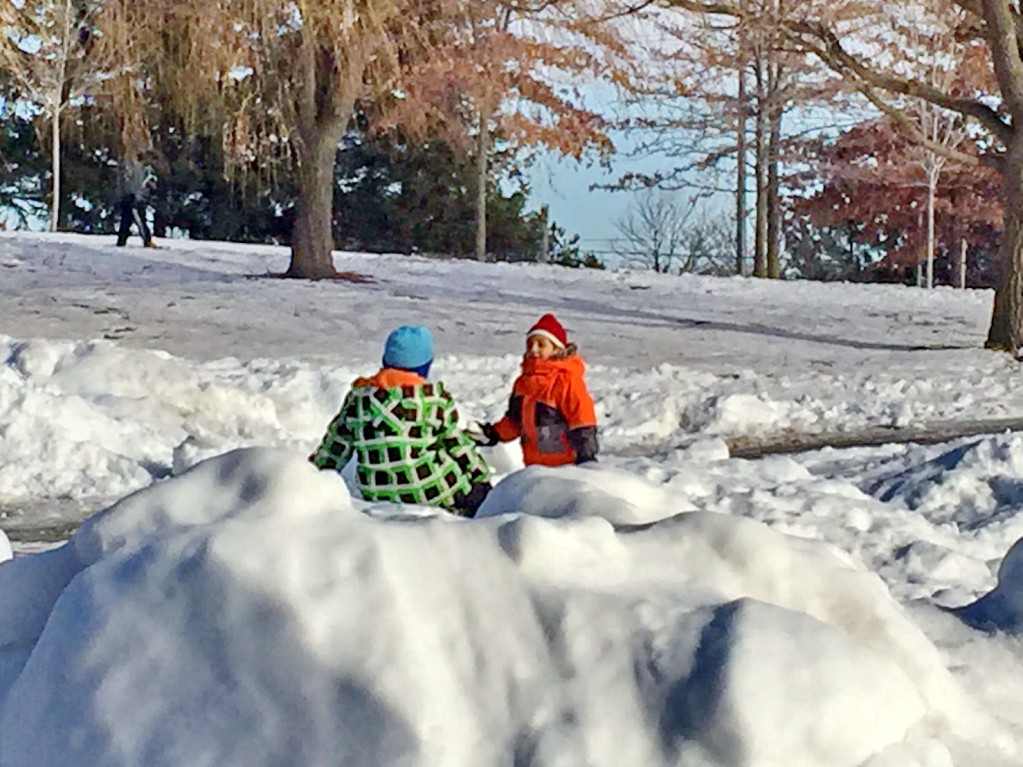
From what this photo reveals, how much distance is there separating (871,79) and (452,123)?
30.7 feet

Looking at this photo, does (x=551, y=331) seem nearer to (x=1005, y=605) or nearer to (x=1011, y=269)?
(x=1005, y=605)

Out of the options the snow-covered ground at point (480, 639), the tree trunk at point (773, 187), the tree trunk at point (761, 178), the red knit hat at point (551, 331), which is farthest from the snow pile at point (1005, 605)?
the tree trunk at point (773, 187)

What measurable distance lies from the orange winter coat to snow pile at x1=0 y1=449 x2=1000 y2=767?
3.57m

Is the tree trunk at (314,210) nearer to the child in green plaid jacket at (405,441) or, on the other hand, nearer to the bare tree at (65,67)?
the bare tree at (65,67)

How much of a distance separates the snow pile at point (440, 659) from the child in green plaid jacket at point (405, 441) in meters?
2.31

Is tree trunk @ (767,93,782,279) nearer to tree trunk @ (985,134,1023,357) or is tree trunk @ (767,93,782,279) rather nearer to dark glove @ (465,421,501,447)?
tree trunk @ (985,134,1023,357)

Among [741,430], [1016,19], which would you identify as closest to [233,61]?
[741,430]

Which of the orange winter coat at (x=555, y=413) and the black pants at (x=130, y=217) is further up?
the black pants at (x=130, y=217)

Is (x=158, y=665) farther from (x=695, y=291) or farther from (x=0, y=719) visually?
(x=695, y=291)

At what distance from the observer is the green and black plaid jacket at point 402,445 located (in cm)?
521

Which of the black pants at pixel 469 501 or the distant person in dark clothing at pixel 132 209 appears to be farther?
the distant person in dark clothing at pixel 132 209

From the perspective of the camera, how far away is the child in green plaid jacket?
205 inches

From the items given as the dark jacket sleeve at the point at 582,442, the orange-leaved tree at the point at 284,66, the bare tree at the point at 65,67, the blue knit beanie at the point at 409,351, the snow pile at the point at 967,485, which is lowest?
the snow pile at the point at 967,485

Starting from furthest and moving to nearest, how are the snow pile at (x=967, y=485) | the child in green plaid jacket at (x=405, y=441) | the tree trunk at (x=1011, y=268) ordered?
1. the tree trunk at (x=1011, y=268)
2. the snow pile at (x=967, y=485)
3. the child in green plaid jacket at (x=405, y=441)
